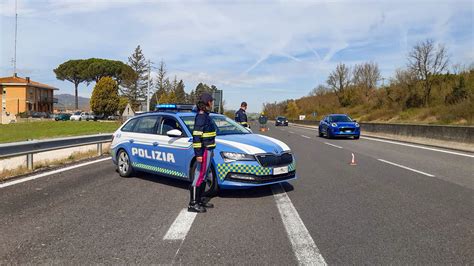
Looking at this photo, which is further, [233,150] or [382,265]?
[233,150]

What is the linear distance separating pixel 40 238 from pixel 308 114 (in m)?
96.5

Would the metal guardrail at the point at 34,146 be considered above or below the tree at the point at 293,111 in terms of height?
below

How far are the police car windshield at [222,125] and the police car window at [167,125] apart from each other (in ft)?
0.63

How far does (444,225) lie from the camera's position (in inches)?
201

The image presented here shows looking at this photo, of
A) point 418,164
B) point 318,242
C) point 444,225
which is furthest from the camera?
Answer: point 418,164

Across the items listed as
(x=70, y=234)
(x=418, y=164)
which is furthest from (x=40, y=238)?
(x=418, y=164)

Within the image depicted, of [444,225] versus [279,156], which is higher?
[279,156]

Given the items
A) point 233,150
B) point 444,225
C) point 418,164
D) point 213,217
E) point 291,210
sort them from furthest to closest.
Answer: point 418,164 < point 233,150 < point 291,210 < point 213,217 < point 444,225

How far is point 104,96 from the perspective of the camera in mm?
71062

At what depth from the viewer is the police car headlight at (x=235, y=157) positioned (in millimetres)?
6426

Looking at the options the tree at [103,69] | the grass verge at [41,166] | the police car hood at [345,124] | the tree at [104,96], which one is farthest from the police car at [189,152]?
the tree at [103,69]

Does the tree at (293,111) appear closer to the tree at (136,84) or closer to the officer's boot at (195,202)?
the tree at (136,84)

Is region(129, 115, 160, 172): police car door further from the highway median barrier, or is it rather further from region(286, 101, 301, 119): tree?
region(286, 101, 301, 119): tree

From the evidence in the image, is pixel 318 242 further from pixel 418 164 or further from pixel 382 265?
pixel 418 164
